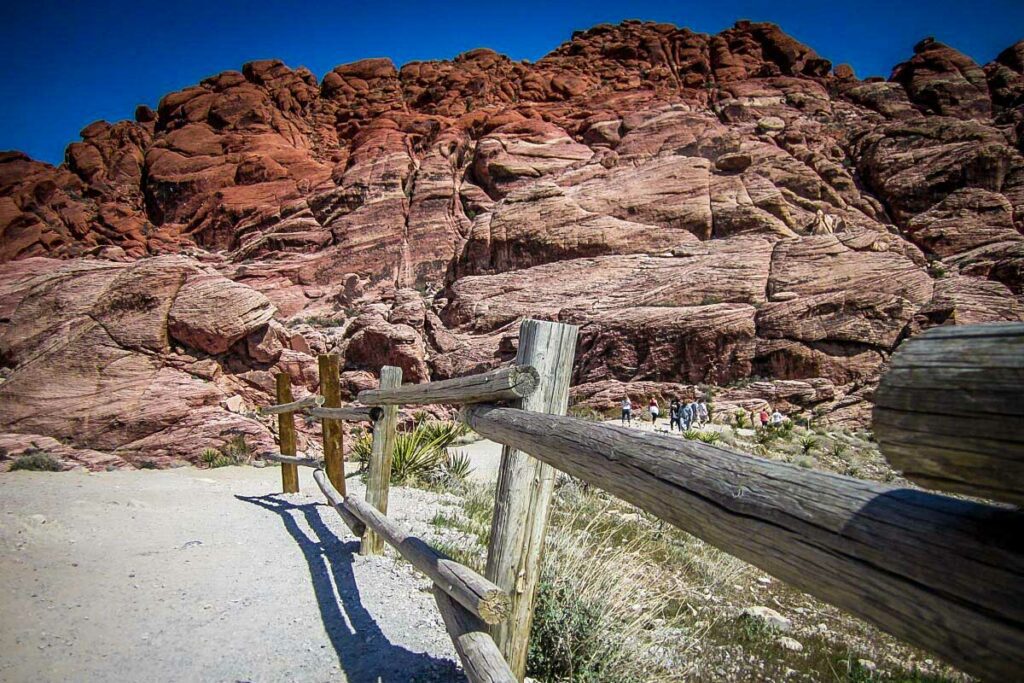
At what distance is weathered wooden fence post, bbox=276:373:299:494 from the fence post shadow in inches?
96.6

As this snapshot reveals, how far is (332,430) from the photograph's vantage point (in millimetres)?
6793

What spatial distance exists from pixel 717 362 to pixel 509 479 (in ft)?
72.2

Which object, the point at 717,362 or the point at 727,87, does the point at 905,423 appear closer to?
the point at 717,362

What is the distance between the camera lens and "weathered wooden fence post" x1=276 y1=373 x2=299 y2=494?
8.16 m

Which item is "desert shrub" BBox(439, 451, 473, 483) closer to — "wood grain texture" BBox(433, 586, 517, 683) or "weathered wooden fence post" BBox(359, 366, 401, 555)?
"weathered wooden fence post" BBox(359, 366, 401, 555)

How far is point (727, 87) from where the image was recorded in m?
50.4

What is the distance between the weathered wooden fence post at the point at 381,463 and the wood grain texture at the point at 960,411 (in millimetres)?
4777

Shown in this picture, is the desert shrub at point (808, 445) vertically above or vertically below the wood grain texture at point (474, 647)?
below

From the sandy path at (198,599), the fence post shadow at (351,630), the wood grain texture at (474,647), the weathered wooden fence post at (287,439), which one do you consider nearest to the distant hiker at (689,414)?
the weathered wooden fence post at (287,439)

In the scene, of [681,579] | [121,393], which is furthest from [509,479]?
[121,393]

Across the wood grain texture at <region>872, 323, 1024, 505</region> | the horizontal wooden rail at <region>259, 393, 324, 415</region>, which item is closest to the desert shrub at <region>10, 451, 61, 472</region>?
the horizontal wooden rail at <region>259, 393, 324, 415</region>

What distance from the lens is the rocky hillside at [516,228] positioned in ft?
47.7

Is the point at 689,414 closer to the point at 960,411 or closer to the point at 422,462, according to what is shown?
the point at 422,462

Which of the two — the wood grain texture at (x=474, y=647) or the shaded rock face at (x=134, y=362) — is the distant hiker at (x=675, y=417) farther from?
the wood grain texture at (x=474, y=647)
